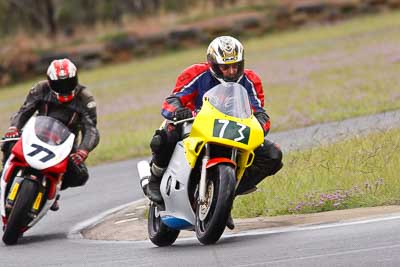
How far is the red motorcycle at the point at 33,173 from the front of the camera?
35.9 ft

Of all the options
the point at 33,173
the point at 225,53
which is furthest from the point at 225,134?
the point at 33,173

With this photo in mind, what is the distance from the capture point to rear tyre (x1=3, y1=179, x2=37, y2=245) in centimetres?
1086

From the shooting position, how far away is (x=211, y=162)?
29.2ft

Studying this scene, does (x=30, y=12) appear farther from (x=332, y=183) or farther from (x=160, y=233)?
(x=160, y=233)

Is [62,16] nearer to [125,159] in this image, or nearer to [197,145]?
[125,159]

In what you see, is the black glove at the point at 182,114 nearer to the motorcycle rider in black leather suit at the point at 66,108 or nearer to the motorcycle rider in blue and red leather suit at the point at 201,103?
the motorcycle rider in blue and red leather suit at the point at 201,103

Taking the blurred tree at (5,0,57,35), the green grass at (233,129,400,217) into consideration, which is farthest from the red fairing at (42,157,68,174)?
the blurred tree at (5,0,57,35)

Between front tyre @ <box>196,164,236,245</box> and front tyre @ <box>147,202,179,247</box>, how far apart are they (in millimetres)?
746

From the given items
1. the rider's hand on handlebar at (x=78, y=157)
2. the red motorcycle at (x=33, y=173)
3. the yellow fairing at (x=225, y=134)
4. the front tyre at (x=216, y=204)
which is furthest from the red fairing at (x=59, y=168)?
the front tyre at (x=216, y=204)

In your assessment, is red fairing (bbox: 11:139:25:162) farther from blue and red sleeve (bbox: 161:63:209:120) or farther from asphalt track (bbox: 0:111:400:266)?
blue and red sleeve (bbox: 161:63:209:120)

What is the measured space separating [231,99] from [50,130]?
9.25ft

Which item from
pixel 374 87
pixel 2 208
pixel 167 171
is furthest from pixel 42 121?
pixel 374 87

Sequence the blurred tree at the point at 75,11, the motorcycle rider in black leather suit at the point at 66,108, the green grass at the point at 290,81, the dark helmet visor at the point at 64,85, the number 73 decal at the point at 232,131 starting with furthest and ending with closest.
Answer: the blurred tree at the point at 75,11, the green grass at the point at 290,81, the dark helmet visor at the point at 64,85, the motorcycle rider in black leather suit at the point at 66,108, the number 73 decal at the point at 232,131

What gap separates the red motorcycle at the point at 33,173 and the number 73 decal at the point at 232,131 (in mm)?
2638
